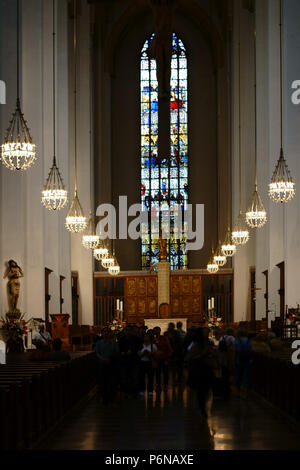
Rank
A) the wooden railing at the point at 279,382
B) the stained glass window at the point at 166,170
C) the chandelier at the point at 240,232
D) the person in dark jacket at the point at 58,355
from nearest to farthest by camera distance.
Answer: the wooden railing at the point at 279,382 → the person in dark jacket at the point at 58,355 → the chandelier at the point at 240,232 → the stained glass window at the point at 166,170

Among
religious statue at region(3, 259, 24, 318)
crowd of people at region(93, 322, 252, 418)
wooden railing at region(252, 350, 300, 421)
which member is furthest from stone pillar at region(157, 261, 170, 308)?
wooden railing at region(252, 350, 300, 421)

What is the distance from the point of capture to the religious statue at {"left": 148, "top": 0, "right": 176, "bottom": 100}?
24875 millimetres

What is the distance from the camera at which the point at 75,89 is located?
34781 mm

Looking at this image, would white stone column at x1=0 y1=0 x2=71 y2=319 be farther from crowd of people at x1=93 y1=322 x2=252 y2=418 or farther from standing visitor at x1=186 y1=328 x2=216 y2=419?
standing visitor at x1=186 y1=328 x2=216 y2=419

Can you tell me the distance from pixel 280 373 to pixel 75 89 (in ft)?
78.3

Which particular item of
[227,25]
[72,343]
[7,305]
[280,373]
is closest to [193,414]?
[280,373]

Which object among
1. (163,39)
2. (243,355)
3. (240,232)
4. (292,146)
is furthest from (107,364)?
(163,39)

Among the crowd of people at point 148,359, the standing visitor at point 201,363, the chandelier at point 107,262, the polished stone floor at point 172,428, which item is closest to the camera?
the polished stone floor at point 172,428

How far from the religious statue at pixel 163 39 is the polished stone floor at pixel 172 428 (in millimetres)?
13878

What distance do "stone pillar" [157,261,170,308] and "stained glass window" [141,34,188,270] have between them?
617 cm

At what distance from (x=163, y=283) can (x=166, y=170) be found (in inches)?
356

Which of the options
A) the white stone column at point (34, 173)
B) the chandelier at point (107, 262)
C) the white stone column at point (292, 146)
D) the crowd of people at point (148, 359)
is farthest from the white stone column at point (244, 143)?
the crowd of people at point (148, 359)

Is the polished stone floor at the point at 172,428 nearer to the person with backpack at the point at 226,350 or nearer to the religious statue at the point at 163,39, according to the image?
the person with backpack at the point at 226,350

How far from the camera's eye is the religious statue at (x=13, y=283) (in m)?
21.2
